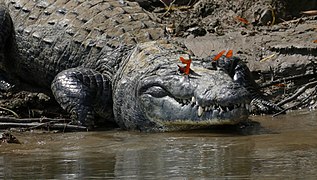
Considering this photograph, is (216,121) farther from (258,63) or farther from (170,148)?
(258,63)

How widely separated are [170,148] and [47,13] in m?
3.33

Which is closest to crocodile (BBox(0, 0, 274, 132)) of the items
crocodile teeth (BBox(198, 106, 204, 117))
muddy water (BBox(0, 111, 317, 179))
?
crocodile teeth (BBox(198, 106, 204, 117))

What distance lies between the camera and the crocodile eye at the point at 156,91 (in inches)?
246

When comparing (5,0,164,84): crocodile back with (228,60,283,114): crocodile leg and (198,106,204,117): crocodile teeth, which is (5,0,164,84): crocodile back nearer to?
(228,60,283,114): crocodile leg

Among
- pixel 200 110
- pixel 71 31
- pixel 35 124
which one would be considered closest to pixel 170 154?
pixel 200 110

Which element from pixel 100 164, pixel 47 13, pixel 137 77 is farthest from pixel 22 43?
pixel 100 164

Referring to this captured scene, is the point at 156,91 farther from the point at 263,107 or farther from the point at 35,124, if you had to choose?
the point at 263,107

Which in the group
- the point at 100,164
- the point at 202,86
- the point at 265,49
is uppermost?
the point at 265,49

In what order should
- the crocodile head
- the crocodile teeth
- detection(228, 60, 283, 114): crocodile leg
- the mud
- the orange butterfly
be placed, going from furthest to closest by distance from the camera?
the mud < detection(228, 60, 283, 114): crocodile leg < the orange butterfly < the crocodile teeth < the crocodile head

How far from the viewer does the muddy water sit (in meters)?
4.13

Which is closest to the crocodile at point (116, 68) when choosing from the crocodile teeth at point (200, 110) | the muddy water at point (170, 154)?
the crocodile teeth at point (200, 110)

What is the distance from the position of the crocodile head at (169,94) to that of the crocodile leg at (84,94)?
0.15 meters

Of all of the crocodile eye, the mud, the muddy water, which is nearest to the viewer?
the muddy water

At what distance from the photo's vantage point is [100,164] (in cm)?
454
